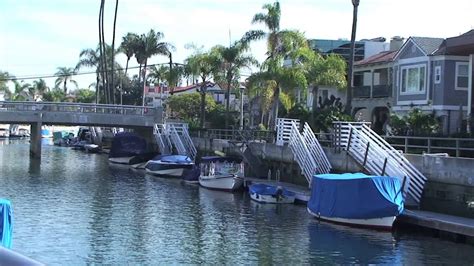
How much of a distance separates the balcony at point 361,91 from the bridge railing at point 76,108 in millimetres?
22561

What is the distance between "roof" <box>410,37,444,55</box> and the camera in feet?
155

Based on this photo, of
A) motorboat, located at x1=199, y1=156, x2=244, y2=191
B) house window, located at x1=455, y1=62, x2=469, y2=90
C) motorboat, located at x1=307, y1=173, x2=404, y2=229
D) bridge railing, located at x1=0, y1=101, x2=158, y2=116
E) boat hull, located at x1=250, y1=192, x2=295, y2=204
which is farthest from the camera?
bridge railing, located at x1=0, y1=101, x2=158, y2=116

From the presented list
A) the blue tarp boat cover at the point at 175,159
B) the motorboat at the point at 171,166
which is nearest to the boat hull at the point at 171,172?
the motorboat at the point at 171,166

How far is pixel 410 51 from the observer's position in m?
49.4

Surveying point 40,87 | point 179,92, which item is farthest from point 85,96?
point 179,92

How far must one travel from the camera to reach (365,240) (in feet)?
84.8

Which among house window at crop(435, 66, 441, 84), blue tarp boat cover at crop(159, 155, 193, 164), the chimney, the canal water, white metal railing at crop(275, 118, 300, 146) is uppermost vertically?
the chimney

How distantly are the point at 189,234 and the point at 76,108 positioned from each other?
47.1 metres

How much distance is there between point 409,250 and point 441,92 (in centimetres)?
2349

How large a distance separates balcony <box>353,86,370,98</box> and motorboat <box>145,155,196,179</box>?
17047mm

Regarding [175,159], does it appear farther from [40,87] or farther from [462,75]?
[40,87]

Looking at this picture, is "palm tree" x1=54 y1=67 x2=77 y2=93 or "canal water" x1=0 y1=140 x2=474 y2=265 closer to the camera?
"canal water" x1=0 y1=140 x2=474 y2=265

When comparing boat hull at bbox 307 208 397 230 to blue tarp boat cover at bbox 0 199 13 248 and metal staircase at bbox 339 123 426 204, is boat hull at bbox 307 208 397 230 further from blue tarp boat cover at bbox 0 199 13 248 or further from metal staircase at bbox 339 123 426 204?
blue tarp boat cover at bbox 0 199 13 248

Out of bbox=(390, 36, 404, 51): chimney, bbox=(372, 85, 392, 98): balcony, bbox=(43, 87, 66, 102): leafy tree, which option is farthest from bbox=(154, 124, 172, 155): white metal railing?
bbox=(43, 87, 66, 102): leafy tree
